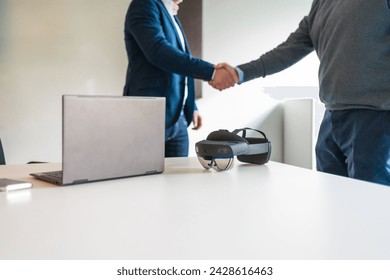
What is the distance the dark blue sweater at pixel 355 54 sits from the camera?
1.24 meters

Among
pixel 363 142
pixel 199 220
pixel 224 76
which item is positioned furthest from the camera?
pixel 224 76

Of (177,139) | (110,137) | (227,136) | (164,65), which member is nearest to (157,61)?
(164,65)

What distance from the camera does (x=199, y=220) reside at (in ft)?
1.81

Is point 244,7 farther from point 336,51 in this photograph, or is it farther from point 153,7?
point 336,51

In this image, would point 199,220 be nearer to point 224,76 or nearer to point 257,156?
point 257,156

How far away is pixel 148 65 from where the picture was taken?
1.76m

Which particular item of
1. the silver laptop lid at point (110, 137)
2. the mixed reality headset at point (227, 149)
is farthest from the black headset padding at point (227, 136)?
the silver laptop lid at point (110, 137)

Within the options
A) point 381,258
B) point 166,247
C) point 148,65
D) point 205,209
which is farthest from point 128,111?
point 148,65

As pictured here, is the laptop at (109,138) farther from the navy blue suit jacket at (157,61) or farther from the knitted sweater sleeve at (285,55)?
the knitted sweater sleeve at (285,55)

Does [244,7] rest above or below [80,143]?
above

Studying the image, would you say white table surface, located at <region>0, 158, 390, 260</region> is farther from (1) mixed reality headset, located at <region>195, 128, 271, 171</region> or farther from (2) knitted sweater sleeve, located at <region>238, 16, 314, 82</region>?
(2) knitted sweater sleeve, located at <region>238, 16, 314, 82</region>

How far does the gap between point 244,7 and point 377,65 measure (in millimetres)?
1946

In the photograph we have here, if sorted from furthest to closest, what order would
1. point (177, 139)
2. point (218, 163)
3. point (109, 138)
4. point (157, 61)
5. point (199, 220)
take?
point (177, 139)
point (157, 61)
point (218, 163)
point (109, 138)
point (199, 220)

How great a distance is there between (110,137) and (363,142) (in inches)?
31.6
